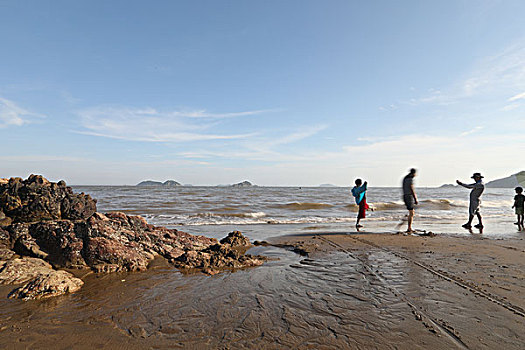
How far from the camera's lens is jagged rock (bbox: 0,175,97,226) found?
6.01m

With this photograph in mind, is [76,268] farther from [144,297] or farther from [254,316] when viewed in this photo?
[254,316]

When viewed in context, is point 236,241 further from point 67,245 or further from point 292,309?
point 292,309

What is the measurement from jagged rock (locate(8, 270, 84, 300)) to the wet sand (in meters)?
0.14

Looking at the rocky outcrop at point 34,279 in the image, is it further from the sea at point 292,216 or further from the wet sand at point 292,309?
the sea at point 292,216

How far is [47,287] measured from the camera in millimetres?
3936

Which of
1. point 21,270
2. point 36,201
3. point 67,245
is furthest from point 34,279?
point 36,201

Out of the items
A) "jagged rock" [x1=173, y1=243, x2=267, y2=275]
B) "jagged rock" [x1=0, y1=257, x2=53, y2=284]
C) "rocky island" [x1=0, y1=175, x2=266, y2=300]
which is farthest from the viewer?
"jagged rock" [x1=173, y1=243, x2=267, y2=275]

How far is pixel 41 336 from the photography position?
2.91 m

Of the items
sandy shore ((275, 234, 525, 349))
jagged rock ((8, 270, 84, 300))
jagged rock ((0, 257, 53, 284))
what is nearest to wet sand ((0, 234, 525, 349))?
sandy shore ((275, 234, 525, 349))

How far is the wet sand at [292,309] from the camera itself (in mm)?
2797

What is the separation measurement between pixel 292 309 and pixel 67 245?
4.51 meters

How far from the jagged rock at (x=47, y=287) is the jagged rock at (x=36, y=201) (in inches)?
102

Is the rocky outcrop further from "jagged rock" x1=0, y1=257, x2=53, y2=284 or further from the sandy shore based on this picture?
the sandy shore

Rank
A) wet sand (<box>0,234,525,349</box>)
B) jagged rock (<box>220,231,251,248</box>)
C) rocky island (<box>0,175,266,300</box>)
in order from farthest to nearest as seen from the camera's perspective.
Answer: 1. jagged rock (<box>220,231,251,248</box>)
2. rocky island (<box>0,175,266,300</box>)
3. wet sand (<box>0,234,525,349</box>)
